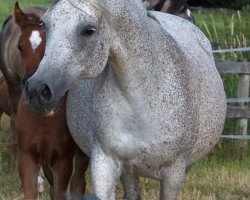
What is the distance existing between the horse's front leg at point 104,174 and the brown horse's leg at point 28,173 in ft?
2.88

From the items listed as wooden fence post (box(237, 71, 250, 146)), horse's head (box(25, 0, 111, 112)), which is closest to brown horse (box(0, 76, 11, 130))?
wooden fence post (box(237, 71, 250, 146))

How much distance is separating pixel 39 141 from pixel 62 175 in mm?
300

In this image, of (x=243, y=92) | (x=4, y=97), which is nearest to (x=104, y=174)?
(x=4, y=97)

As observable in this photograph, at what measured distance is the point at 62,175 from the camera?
23.0 feet

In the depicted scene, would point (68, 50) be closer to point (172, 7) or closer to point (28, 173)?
point (28, 173)

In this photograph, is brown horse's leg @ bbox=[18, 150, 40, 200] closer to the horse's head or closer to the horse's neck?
the horse's neck

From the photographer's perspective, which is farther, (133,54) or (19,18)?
(19,18)

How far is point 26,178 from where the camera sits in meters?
6.90

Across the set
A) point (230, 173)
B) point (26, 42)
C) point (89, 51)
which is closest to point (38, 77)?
point (89, 51)

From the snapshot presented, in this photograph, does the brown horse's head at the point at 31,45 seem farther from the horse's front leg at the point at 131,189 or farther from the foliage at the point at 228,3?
the foliage at the point at 228,3

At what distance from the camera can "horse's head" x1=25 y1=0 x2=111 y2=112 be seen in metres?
5.29

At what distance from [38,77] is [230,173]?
5.53 meters

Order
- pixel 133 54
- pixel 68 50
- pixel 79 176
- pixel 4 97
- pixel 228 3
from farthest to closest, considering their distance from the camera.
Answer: pixel 228 3, pixel 4 97, pixel 79 176, pixel 133 54, pixel 68 50

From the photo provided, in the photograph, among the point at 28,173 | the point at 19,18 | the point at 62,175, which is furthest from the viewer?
the point at 19,18
